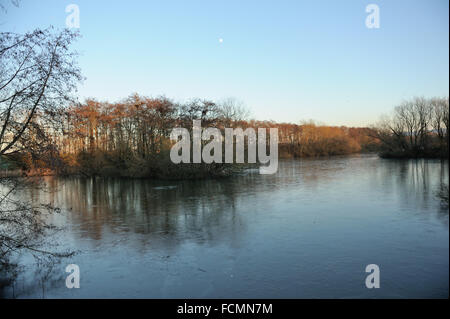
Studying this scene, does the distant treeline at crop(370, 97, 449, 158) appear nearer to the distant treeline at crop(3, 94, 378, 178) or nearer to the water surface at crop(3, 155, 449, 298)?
the water surface at crop(3, 155, 449, 298)

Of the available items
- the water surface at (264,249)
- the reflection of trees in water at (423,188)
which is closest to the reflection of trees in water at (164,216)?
the water surface at (264,249)

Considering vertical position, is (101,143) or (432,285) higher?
(101,143)

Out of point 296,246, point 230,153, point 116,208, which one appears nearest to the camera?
point 296,246

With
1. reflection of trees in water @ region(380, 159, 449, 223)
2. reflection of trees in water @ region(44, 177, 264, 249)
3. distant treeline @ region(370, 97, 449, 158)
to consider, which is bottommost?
reflection of trees in water @ region(44, 177, 264, 249)

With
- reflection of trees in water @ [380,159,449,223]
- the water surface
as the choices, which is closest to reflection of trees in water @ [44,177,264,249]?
the water surface

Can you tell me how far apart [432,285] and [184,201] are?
1246 centimetres

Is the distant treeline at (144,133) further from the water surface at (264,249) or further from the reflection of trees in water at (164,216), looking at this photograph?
the water surface at (264,249)

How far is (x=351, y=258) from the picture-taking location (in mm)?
7242

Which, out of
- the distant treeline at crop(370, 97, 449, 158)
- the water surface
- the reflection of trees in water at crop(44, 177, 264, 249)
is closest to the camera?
the water surface

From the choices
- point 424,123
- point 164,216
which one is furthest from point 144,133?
point 424,123

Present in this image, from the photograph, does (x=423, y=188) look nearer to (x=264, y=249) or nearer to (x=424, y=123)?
(x=424, y=123)

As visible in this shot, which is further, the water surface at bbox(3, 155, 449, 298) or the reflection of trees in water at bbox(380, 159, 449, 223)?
the reflection of trees in water at bbox(380, 159, 449, 223)

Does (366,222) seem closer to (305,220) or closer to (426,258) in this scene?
(305,220)
